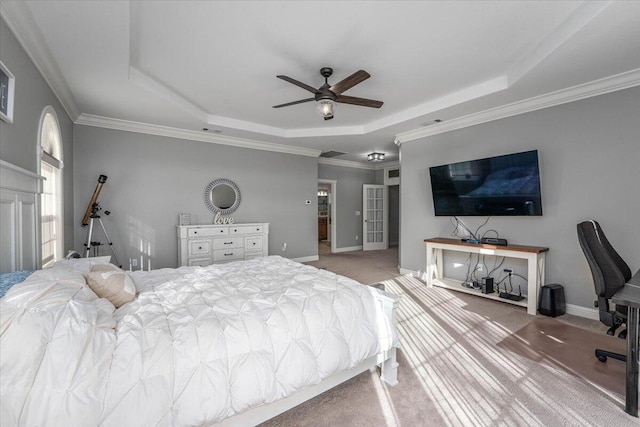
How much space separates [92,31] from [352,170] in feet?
21.2

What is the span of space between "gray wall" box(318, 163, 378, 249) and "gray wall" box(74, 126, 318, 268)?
1.86m

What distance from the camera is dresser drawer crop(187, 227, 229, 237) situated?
4672mm

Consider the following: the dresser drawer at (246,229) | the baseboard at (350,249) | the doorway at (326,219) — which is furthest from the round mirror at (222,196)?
the baseboard at (350,249)

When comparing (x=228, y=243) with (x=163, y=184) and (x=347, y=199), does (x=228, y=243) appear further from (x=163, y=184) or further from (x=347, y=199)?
(x=347, y=199)

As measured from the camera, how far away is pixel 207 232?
4.79 meters

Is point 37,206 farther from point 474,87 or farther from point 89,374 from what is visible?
point 474,87

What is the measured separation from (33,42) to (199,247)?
10.4 ft

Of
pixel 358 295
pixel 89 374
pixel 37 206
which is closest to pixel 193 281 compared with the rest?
pixel 89 374

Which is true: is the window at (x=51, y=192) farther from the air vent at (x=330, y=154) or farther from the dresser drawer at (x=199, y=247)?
the air vent at (x=330, y=154)

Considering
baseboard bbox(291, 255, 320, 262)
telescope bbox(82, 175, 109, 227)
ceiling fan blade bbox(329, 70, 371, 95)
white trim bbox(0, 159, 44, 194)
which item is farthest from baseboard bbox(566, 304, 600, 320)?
telescope bbox(82, 175, 109, 227)

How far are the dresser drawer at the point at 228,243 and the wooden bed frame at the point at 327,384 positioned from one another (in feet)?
11.4

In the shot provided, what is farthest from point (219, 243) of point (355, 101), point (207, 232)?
point (355, 101)

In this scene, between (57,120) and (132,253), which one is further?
(132,253)

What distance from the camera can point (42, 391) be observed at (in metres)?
1.06
